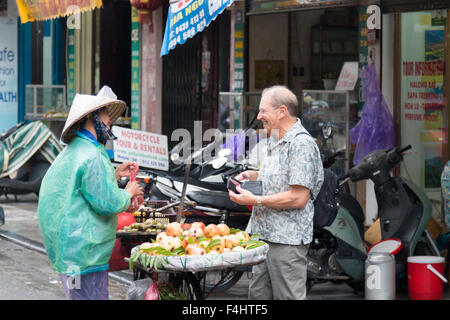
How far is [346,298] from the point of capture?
7531 mm

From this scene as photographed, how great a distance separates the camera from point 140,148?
A: 24.8 feet

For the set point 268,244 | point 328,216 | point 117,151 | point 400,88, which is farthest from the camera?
point 400,88

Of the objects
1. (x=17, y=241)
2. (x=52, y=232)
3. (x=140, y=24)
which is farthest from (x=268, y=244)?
(x=140, y=24)

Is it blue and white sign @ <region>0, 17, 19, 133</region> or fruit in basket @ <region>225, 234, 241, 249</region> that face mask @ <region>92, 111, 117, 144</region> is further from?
blue and white sign @ <region>0, 17, 19, 133</region>

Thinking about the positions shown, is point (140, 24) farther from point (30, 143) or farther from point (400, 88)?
point (400, 88)

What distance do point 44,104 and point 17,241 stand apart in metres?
6.16

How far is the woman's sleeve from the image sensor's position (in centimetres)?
477

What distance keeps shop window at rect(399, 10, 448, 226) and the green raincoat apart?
4.87 meters

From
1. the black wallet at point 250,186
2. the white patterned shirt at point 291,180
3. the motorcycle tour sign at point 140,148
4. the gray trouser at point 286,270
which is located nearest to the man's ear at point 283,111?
the white patterned shirt at point 291,180

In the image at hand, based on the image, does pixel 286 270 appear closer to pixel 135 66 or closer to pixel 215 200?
pixel 215 200

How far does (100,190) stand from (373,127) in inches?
193

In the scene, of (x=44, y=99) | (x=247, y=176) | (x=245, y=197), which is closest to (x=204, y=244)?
(x=245, y=197)

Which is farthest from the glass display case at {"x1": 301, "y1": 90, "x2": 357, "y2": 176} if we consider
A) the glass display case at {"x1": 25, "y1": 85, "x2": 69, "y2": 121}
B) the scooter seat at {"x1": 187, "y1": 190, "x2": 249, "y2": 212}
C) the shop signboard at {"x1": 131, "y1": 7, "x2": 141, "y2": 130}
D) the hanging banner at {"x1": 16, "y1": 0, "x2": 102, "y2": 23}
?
the glass display case at {"x1": 25, "y1": 85, "x2": 69, "y2": 121}

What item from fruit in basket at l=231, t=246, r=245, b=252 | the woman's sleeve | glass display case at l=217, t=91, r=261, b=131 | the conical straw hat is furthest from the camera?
glass display case at l=217, t=91, r=261, b=131
